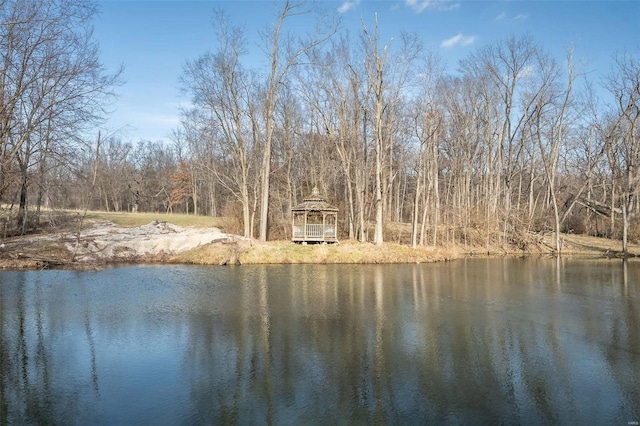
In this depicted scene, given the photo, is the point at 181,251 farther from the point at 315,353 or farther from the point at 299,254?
the point at 315,353

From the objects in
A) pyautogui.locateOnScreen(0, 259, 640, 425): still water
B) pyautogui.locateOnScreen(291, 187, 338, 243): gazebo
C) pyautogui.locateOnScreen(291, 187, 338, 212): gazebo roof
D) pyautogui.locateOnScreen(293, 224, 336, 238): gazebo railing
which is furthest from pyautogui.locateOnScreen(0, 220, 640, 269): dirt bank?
pyautogui.locateOnScreen(0, 259, 640, 425): still water

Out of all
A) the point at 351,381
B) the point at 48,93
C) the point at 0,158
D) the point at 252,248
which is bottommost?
the point at 351,381

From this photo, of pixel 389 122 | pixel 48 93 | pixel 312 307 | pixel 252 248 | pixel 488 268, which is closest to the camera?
pixel 312 307

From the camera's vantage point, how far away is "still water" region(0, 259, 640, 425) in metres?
6.29

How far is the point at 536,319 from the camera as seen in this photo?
11.6 metres

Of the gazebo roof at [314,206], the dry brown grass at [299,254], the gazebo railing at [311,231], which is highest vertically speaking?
the gazebo roof at [314,206]

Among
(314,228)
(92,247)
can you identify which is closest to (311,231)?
(314,228)

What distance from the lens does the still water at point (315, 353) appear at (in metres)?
6.29

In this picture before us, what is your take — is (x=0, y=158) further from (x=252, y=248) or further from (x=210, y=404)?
(x=210, y=404)

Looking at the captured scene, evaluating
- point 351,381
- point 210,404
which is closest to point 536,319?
point 351,381

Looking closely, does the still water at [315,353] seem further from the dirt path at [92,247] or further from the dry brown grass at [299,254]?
the dry brown grass at [299,254]

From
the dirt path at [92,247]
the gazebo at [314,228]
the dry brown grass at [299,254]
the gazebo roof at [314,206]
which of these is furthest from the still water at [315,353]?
the gazebo roof at [314,206]

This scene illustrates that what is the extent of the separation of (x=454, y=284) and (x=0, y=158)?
18910mm

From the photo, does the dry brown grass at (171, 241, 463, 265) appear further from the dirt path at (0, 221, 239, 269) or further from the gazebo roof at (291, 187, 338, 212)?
the gazebo roof at (291, 187, 338, 212)
